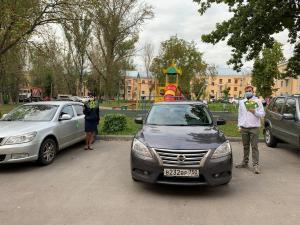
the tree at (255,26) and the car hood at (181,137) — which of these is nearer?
the car hood at (181,137)

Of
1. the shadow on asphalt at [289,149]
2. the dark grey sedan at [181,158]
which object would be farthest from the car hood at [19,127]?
the shadow on asphalt at [289,149]

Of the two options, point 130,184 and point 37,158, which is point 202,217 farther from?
point 37,158

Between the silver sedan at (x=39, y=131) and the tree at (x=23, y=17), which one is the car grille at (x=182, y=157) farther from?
the tree at (x=23, y=17)

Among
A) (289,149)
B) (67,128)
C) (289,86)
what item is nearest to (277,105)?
(289,149)

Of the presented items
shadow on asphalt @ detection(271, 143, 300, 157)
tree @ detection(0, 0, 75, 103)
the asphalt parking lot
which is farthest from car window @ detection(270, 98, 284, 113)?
tree @ detection(0, 0, 75, 103)

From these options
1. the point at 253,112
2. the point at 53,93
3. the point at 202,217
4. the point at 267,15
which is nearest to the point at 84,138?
the point at 253,112

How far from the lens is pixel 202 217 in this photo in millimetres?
4426

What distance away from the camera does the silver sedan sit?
6609 millimetres

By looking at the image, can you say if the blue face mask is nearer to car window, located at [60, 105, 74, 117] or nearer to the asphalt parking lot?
the asphalt parking lot

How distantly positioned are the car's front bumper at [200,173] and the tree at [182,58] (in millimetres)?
39807

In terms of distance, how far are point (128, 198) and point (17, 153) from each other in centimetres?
284

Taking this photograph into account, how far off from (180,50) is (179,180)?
41.2 metres

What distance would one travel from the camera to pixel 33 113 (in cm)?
823

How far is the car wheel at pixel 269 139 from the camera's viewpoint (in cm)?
982
